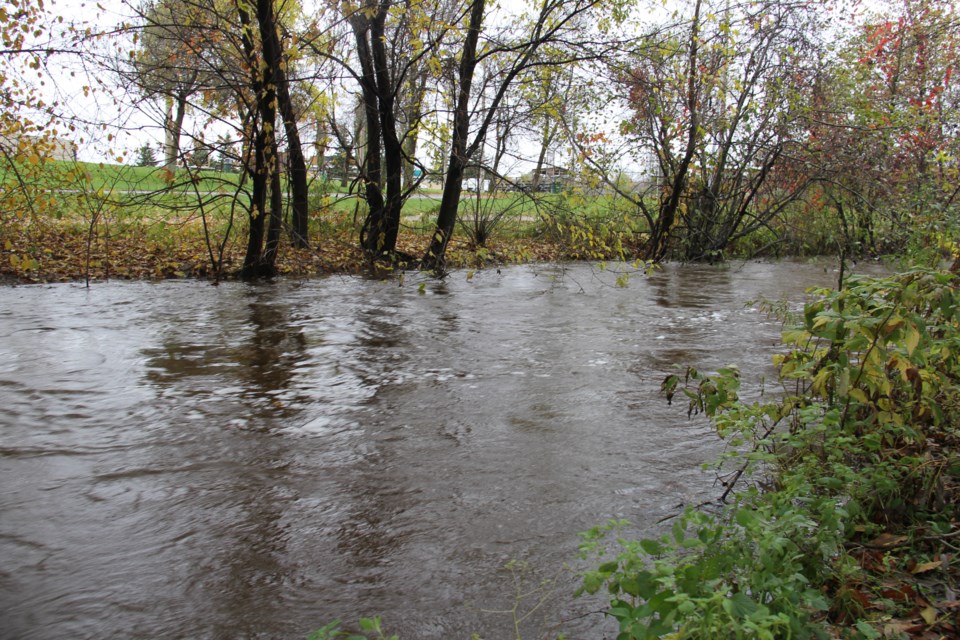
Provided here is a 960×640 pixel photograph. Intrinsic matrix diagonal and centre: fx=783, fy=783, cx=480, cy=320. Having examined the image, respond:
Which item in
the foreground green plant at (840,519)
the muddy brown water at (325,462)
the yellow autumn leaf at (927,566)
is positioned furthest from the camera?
the muddy brown water at (325,462)

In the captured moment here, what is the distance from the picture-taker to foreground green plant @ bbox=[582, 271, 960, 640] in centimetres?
246

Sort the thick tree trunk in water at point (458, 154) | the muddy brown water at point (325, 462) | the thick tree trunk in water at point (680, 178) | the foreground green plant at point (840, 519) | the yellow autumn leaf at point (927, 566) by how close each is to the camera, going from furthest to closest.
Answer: the thick tree trunk in water at point (680, 178), the thick tree trunk in water at point (458, 154), the muddy brown water at point (325, 462), the yellow autumn leaf at point (927, 566), the foreground green plant at point (840, 519)

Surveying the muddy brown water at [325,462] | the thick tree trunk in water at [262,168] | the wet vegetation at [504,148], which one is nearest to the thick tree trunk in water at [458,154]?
the wet vegetation at [504,148]

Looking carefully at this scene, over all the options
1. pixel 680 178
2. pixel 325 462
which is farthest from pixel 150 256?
pixel 325 462

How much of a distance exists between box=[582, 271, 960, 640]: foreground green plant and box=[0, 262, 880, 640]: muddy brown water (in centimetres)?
61

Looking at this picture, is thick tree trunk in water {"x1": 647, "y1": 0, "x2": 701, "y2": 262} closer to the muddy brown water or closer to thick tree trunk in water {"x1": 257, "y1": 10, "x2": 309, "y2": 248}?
the muddy brown water

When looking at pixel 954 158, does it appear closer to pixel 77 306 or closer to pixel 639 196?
pixel 639 196

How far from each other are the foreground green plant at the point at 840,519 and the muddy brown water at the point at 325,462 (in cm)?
61

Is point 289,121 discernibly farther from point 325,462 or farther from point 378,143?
point 325,462

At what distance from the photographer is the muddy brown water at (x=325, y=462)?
132 inches

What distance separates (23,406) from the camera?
5.94 m

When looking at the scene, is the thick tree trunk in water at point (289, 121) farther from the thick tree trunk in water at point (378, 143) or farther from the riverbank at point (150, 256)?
the thick tree trunk in water at point (378, 143)

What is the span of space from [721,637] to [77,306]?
31.9 feet

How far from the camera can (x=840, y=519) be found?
309cm
